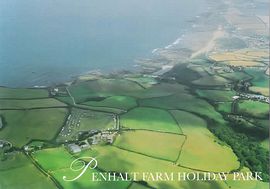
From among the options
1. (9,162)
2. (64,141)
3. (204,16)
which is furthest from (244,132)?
(9,162)

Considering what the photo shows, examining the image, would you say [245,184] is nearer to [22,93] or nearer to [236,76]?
[236,76]

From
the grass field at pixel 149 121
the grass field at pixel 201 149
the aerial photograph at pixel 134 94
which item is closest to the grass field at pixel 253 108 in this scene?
the aerial photograph at pixel 134 94

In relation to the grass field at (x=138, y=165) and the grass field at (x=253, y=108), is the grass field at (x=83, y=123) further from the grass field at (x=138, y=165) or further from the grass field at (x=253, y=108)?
the grass field at (x=253, y=108)

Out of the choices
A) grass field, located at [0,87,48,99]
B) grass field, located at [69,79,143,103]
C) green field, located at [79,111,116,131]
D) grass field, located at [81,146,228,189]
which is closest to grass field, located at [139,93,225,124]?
grass field, located at [69,79,143,103]

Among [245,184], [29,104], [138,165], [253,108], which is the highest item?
[29,104]

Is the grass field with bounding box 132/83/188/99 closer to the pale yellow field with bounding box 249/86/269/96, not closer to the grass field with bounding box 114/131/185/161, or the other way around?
the grass field with bounding box 114/131/185/161

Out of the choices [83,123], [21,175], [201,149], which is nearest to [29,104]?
[83,123]

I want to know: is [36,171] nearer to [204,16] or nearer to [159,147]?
[159,147]
